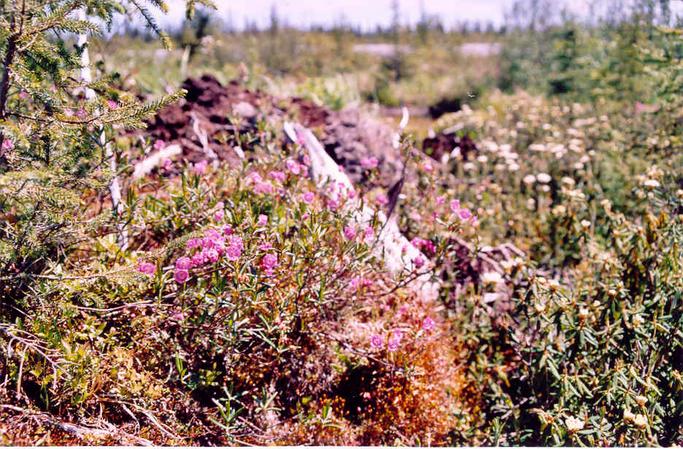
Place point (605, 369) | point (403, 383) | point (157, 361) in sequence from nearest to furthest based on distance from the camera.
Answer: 1. point (157, 361)
2. point (605, 369)
3. point (403, 383)

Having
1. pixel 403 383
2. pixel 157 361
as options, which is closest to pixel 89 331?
pixel 157 361

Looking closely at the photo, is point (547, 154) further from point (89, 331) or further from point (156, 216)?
point (89, 331)

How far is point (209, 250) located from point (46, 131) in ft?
2.47

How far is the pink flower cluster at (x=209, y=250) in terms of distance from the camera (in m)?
2.46

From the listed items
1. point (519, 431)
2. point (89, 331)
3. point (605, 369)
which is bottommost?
point (519, 431)

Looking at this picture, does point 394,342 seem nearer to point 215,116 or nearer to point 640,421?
point 640,421

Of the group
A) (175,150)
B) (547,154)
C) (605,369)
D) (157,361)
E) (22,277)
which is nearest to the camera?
(22,277)

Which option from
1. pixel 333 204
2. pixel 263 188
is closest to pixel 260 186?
pixel 263 188

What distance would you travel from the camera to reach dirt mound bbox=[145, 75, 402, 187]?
452cm

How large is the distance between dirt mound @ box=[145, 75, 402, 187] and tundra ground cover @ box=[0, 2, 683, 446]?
81cm

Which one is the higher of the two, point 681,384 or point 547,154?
point 547,154

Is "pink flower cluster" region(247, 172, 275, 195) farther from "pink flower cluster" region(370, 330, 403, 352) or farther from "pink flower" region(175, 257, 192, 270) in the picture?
"pink flower cluster" region(370, 330, 403, 352)

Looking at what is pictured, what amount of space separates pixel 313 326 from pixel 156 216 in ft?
3.32

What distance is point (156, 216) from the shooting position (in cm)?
311
